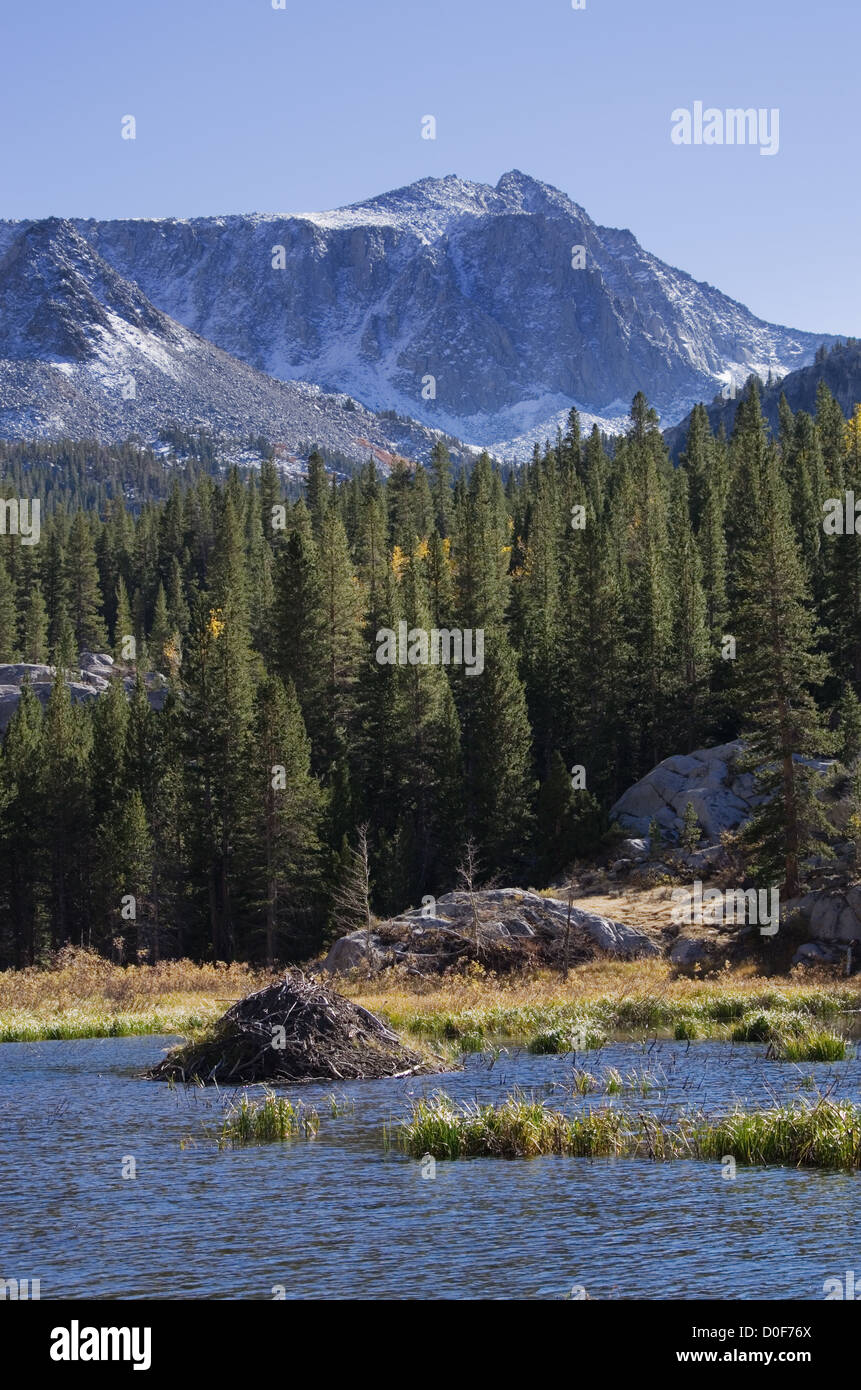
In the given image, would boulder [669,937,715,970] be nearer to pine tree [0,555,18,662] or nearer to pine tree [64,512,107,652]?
pine tree [0,555,18,662]

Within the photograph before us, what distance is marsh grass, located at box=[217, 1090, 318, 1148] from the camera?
23938mm

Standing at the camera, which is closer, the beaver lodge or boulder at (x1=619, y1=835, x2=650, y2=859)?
the beaver lodge

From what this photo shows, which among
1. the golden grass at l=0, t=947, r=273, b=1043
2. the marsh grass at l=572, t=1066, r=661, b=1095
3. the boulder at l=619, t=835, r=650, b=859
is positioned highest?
the boulder at l=619, t=835, r=650, b=859

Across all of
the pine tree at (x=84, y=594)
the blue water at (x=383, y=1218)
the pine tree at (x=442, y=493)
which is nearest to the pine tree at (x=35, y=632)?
the pine tree at (x=84, y=594)

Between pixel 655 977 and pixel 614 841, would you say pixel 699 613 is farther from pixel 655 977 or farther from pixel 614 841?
pixel 655 977

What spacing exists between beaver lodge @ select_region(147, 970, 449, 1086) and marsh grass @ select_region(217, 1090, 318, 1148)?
577 cm

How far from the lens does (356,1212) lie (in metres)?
18.6

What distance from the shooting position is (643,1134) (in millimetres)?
22406

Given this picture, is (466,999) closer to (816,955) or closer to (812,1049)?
(816,955)

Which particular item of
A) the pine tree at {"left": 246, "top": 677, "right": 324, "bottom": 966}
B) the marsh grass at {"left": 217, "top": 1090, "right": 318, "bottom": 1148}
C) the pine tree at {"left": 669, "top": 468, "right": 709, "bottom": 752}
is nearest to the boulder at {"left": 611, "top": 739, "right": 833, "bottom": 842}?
the pine tree at {"left": 669, "top": 468, "right": 709, "bottom": 752}

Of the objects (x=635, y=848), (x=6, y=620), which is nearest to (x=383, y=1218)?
(x=635, y=848)
